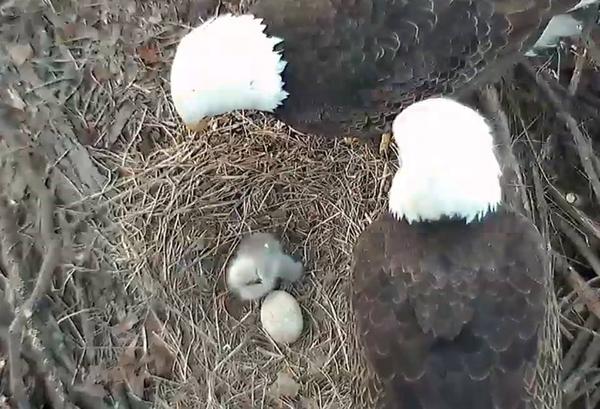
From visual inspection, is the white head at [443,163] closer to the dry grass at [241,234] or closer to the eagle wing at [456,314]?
the eagle wing at [456,314]

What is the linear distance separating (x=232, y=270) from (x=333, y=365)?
0.92ft

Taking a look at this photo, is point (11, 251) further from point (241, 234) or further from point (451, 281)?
point (451, 281)

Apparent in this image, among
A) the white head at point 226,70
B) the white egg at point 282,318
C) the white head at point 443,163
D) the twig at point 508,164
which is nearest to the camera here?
the white head at point 443,163

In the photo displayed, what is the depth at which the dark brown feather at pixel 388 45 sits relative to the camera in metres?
1.75

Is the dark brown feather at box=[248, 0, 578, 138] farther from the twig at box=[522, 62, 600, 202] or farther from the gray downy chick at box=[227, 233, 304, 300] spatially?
the gray downy chick at box=[227, 233, 304, 300]

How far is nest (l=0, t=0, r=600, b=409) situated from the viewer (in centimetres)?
196

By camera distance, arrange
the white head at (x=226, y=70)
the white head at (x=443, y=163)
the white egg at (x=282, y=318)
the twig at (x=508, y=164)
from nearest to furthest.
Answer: the white head at (x=443, y=163) → the white head at (x=226, y=70) → the twig at (x=508, y=164) → the white egg at (x=282, y=318)

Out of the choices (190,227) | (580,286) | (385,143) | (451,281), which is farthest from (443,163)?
(190,227)

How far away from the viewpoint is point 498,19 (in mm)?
1756

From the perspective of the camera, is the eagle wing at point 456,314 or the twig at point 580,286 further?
the twig at point 580,286

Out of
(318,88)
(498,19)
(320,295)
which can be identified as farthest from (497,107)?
(320,295)

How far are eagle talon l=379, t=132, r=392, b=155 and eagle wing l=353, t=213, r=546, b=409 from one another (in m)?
0.28

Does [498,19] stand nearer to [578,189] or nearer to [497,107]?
[497,107]

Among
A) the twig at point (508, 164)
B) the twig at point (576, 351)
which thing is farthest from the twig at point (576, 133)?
the twig at point (576, 351)
